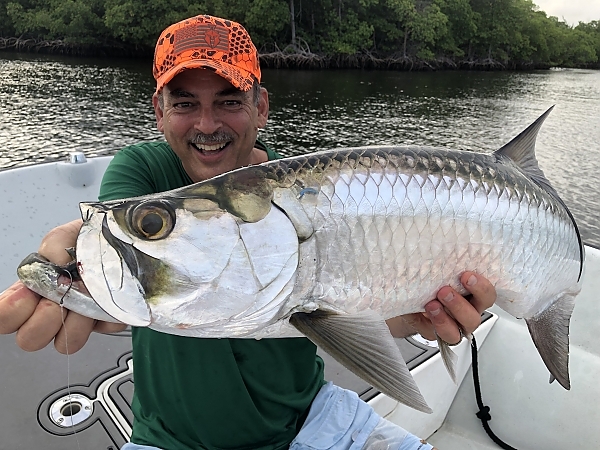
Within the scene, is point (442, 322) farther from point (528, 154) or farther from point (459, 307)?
point (528, 154)

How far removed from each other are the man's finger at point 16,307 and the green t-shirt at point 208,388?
710mm

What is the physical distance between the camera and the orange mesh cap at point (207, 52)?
2396mm

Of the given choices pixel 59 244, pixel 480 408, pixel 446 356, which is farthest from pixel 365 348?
pixel 480 408

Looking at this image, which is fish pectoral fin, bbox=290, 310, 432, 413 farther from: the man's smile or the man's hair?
the man's hair

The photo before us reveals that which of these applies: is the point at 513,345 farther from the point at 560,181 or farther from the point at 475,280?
the point at 560,181

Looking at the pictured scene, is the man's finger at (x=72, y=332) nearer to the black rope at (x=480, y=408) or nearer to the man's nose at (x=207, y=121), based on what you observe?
the man's nose at (x=207, y=121)

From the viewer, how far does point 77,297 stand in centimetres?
136

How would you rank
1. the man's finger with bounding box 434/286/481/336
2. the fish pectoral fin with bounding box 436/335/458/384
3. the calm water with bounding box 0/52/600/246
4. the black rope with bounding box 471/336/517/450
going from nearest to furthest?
1. the man's finger with bounding box 434/286/481/336
2. the fish pectoral fin with bounding box 436/335/458/384
3. the black rope with bounding box 471/336/517/450
4. the calm water with bounding box 0/52/600/246

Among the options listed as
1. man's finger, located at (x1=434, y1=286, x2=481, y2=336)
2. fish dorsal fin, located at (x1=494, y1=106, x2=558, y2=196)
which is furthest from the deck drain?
fish dorsal fin, located at (x1=494, y1=106, x2=558, y2=196)

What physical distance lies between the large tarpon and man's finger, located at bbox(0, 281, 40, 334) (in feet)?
0.24

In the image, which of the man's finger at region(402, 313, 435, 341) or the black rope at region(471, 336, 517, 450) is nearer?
the man's finger at region(402, 313, 435, 341)

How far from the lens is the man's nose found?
96.3 inches

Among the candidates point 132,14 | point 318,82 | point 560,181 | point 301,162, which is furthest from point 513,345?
point 132,14

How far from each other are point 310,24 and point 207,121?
5917 centimetres
